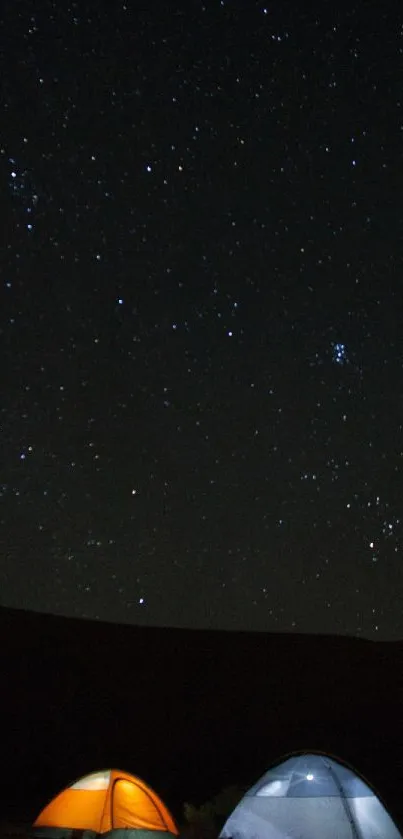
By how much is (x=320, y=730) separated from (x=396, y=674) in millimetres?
2453

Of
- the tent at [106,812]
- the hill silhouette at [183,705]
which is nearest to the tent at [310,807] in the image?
the tent at [106,812]

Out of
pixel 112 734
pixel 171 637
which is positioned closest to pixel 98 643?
pixel 171 637

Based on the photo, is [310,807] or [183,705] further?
[183,705]

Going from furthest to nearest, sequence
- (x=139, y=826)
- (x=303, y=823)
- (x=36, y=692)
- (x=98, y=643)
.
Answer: (x=98, y=643), (x=36, y=692), (x=139, y=826), (x=303, y=823)

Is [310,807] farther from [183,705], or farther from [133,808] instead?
[183,705]

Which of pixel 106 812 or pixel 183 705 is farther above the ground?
pixel 183 705

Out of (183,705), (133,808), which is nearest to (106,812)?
(133,808)

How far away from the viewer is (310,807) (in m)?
6.66

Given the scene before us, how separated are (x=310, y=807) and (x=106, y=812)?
1.53 m

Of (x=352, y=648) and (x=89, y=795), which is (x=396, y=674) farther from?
(x=89, y=795)

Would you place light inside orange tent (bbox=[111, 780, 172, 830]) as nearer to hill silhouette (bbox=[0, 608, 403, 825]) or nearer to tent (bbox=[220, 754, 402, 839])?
tent (bbox=[220, 754, 402, 839])

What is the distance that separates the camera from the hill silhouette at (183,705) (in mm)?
13906

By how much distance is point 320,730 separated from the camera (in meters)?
15.8

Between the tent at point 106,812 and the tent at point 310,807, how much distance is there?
780 millimetres
